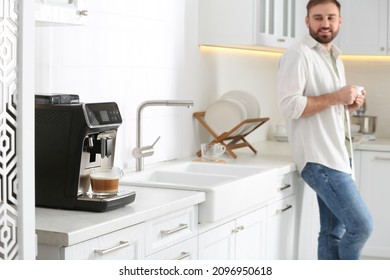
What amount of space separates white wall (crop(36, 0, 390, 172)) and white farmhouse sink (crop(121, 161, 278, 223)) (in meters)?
0.15

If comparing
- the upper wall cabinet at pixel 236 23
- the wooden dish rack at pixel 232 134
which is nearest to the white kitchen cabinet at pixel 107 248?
the wooden dish rack at pixel 232 134

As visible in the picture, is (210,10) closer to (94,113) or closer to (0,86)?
(94,113)

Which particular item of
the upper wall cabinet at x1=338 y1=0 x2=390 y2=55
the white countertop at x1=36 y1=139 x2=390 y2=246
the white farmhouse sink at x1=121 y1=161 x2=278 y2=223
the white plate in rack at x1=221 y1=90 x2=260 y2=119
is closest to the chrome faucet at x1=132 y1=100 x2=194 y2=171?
the white farmhouse sink at x1=121 y1=161 x2=278 y2=223

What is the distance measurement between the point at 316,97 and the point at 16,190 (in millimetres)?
2057

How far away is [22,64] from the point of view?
1.83 meters

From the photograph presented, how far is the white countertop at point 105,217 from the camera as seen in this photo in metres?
2.14

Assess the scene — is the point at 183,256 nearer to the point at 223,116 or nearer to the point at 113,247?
the point at 113,247

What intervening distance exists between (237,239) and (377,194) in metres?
1.81

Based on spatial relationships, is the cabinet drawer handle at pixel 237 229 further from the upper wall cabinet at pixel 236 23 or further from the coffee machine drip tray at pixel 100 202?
the upper wall cabinet at pixel 236 23

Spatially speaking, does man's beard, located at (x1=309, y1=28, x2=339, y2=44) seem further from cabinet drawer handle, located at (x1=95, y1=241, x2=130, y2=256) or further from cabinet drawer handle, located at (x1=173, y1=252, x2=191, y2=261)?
cabinet drawer handle, located at (x1=95, y1=241, x2=130, y2=256)

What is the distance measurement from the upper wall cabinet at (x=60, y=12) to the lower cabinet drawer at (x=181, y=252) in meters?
0.82

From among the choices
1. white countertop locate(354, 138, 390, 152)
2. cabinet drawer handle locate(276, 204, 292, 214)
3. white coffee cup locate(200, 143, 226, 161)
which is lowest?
cabinet drawer handle locate(276, 204, 292, 214)

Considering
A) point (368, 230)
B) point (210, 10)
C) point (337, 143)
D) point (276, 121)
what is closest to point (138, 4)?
point (210, 10)

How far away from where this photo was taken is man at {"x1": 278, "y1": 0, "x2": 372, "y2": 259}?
3.60m
